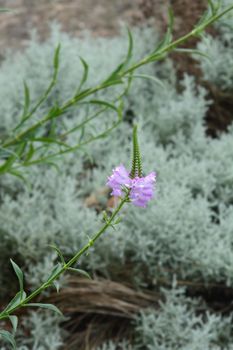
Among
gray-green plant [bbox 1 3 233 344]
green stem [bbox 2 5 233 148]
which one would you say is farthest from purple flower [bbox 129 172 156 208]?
green stem [bbox 2 5 233 148]

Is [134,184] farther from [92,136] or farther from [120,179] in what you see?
[92,136]

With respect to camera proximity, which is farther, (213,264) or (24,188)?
(24,188)

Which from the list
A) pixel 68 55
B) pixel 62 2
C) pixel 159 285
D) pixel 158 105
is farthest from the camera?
pixel 62 2

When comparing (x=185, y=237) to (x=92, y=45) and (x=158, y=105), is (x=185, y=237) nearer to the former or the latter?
(x=158, y=105)

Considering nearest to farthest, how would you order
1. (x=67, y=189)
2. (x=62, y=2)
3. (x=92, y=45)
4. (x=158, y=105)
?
1. (x=67, y=189)
2. (x=158, y=105)
3. (x=92, y=45)
4. (x=62, y=2)

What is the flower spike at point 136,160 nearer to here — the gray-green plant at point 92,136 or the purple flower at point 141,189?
the purple flower at point 141,189

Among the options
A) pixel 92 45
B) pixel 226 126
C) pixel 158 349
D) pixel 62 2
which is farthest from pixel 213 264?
pixel 62 2

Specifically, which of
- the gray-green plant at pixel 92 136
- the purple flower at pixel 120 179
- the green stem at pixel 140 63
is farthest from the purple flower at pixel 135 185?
the green stem at pixel 140 63

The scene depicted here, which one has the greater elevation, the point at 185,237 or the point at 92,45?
the point at 92,45

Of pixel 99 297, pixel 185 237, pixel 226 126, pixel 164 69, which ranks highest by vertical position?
pixel 164 69
